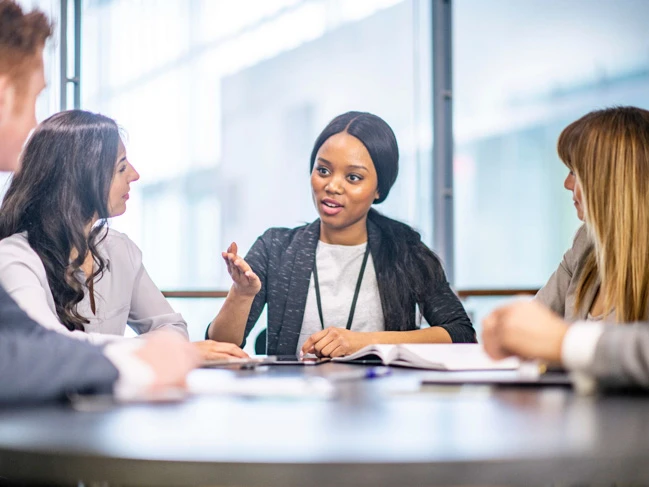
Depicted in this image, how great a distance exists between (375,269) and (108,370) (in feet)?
5.24

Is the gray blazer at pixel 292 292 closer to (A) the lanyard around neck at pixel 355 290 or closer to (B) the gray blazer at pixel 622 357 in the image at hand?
(A) the lanyard around neck at pixel 355 290

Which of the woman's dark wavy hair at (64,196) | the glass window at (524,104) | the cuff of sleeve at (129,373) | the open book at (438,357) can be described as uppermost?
the glass window at (524,104)

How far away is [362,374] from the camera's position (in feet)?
4.25

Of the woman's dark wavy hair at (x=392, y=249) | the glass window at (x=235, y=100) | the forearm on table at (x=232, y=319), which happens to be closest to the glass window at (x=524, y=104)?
the glass window at (x=235, y=100)

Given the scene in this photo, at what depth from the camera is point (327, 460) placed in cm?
60

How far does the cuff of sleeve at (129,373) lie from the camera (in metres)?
0.95

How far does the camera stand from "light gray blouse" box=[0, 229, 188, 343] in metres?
1.82

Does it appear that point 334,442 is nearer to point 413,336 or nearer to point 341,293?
point 413,336

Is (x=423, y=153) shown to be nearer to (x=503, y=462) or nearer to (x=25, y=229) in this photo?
(x=25, y=229)

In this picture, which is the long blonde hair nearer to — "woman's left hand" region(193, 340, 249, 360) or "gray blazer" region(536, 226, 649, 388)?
"gray blazer" region(536, 226, 649, 388)

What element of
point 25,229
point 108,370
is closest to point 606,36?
point 25,229

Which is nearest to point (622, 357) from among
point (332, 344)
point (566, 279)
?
point (332, 344)

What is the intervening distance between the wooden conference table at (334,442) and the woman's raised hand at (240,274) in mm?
1000

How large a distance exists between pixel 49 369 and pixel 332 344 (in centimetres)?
98
